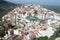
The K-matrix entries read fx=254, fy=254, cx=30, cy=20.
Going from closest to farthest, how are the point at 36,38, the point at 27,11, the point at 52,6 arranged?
the point at 36,38 < the point at 27,11 < the point at 52,6

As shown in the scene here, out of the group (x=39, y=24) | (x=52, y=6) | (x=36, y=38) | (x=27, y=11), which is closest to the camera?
(x=36, y=38)

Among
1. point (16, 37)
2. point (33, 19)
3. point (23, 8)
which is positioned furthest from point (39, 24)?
point (23, 8)

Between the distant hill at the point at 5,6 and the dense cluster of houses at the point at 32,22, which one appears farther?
the distant hill at the point at 5,6

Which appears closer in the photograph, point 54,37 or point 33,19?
point 54,37

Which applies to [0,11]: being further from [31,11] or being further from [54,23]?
[54,23]

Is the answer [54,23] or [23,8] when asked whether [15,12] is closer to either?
[23,8]

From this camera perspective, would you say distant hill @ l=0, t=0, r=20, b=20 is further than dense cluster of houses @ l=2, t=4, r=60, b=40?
Yes

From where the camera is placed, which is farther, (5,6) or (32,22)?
(5,6)

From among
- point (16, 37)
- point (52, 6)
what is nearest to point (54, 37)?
point (16, 37)
